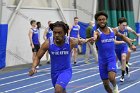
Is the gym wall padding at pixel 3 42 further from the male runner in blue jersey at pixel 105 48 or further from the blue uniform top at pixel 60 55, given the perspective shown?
the blue uniform top at pixel 60 55

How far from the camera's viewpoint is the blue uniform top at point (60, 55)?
660 centimetres

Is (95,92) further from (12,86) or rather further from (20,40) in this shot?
(20,40)

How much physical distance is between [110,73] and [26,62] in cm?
1070

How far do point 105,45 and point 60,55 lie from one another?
1.89 m

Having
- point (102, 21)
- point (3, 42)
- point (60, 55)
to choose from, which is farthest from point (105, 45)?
point (3, 42)

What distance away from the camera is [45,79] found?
12297 millimetres

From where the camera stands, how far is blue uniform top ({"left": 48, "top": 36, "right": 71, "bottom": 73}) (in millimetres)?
6602

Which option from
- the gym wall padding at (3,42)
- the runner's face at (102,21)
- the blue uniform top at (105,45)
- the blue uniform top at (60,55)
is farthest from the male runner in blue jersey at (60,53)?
the gym wall padding at (3,42)

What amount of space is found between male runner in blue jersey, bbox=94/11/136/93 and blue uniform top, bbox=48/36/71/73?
1501 mm

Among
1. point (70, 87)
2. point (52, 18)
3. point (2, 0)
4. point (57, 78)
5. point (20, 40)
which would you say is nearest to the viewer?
point (57, 78)

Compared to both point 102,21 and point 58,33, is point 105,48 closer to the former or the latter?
point 102,21

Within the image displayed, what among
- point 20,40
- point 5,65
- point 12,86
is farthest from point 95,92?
point 20,40

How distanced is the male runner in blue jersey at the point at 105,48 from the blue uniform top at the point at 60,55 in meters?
1.50

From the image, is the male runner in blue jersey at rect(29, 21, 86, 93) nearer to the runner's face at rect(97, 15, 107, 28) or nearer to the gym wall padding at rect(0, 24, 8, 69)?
the runner's face at rect(97, 15, 107, 28)
